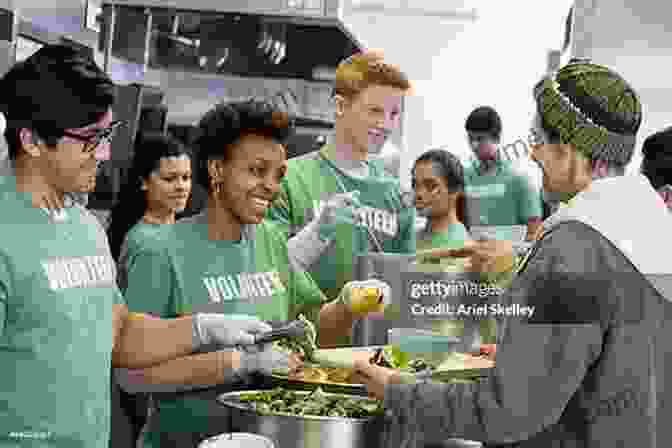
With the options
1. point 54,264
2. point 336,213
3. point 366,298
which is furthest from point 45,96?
point 336,213

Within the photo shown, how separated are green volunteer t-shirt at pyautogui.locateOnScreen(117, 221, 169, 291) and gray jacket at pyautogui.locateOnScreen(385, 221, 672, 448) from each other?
22.2 inches

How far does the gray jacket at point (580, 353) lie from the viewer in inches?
40.3

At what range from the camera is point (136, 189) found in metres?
1.78

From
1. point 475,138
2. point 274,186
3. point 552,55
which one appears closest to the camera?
point 274,186

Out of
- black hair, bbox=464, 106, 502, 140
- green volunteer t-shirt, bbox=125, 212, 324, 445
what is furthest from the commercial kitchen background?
green volunteer t-shirt, bbox=125, 212, 324, 445

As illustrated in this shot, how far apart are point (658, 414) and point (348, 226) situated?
769 millimetres

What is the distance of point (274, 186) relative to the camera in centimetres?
144

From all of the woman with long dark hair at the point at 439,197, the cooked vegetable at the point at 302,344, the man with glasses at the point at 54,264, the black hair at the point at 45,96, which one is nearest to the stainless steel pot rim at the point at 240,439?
the man with glasses at the point at 54,264

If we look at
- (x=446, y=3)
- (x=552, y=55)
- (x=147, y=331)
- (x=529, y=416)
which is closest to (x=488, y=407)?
(x=529, y=416)

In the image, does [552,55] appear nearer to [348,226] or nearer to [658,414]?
[348,226]

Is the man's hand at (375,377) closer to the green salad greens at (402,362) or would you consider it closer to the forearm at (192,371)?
the green salad greens at (402,362)

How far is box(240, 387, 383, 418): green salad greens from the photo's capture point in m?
1.15

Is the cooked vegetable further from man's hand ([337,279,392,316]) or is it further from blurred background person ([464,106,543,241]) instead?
blurred background person ([464,106,543,241])

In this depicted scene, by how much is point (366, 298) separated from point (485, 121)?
397mm
